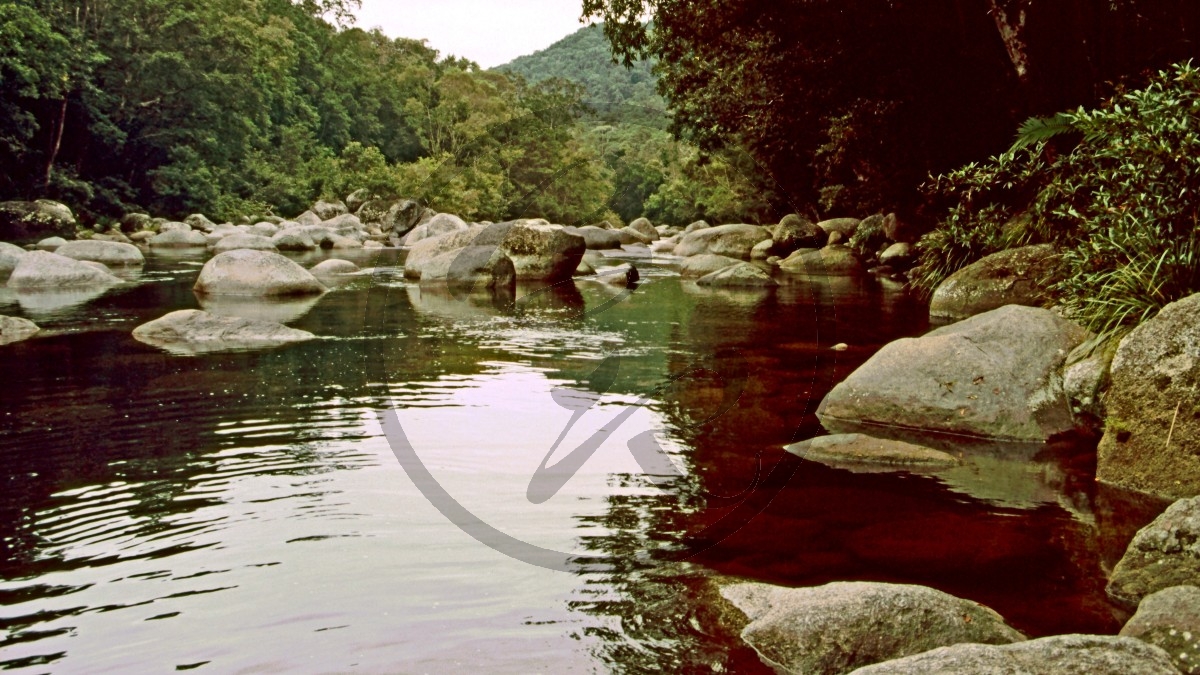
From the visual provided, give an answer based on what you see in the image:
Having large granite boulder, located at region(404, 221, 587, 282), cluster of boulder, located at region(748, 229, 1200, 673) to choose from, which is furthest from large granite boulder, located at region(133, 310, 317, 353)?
large granite boulder, located at region(404, 221, 587, 282)

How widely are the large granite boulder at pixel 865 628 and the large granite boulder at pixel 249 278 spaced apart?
49.0ft

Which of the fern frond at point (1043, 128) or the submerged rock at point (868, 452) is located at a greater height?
the fern frond at point (1043, 128)

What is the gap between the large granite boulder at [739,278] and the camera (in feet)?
66.5

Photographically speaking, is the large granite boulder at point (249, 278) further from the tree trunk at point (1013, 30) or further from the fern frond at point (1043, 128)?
the fern frond at point (1043, 128)

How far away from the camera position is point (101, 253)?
2397 centimetres

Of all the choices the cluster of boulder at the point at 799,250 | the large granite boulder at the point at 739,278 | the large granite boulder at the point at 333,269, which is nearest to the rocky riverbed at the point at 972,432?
the large granite boulder at the point at 739,278

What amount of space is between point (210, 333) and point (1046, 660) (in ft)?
34.8

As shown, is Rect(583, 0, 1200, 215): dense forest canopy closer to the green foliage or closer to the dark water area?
the green foliage

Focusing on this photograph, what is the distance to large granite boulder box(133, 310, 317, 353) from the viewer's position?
37.5 feet

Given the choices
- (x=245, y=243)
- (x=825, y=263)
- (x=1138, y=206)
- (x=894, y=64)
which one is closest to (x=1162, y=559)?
(x=1138, y=206)

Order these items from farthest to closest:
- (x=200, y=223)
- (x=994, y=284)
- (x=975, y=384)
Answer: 1. (x=200, y=223)
2. (x=994, y=284)
3. (x=975, y=384)

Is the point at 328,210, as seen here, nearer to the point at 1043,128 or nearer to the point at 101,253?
the point at 101,253

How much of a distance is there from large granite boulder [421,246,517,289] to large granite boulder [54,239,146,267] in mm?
8818

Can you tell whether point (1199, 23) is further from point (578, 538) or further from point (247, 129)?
point (247, 129)
